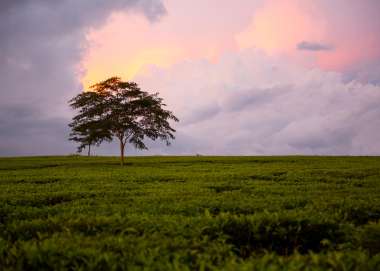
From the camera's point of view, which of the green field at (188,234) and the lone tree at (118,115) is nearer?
the green field at (188,234)

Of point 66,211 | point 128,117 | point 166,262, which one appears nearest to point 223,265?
point 166,262

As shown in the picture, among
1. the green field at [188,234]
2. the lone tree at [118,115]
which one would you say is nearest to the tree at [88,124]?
the lone tree at [118,115]

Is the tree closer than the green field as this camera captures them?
No

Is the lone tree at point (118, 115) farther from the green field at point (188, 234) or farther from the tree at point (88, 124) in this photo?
the green field at point (188, 234)

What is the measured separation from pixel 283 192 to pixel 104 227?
8.94 m

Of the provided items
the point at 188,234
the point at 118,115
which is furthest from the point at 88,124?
the point at 188,234

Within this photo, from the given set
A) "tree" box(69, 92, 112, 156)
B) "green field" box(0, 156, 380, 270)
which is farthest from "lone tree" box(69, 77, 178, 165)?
"green field" box(0, 156, 380, 270)

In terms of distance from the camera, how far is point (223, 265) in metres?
7.21

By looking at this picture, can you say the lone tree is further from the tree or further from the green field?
the green field

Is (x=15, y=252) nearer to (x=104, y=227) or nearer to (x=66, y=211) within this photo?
(x=104, y=227)

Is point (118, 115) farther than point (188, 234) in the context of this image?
Yes

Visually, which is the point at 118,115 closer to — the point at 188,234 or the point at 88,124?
the point at 88,124

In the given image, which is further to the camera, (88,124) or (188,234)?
(88,124)

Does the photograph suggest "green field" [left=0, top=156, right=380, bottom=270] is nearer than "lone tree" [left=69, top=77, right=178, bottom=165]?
Yes
